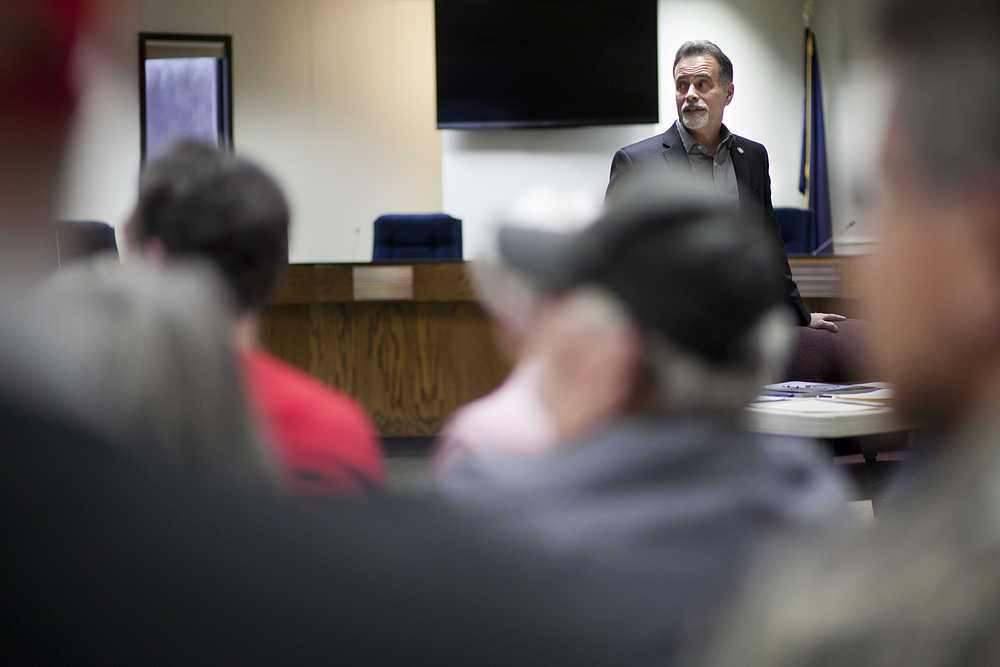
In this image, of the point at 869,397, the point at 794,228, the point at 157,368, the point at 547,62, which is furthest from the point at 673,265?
the point at 547,62

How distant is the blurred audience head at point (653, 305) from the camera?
0.71 metres

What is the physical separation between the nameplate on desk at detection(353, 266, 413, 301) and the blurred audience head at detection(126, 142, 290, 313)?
406cm

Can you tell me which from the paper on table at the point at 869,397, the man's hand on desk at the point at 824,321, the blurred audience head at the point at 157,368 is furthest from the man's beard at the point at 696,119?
the blurred audience head at the point at 157,368

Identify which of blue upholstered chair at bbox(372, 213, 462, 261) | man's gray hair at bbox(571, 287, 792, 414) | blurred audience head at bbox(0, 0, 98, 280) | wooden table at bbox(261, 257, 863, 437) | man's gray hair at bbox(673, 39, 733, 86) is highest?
man's gray hair at bbox(673, 39, 733, 86)

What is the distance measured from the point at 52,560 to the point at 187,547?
0.25 feet

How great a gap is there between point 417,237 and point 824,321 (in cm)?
350

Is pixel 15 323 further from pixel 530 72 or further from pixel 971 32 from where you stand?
pixel 530 72

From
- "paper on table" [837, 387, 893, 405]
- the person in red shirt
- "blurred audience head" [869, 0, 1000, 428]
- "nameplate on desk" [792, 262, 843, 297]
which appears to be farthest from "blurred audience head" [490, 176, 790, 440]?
"nameplate on desk" [792, 262, 843, 297]

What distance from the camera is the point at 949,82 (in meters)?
0.65

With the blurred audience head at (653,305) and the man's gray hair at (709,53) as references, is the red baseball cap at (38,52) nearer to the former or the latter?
the blurred audience head at (653,305)

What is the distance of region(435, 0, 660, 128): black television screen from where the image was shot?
7246 mm

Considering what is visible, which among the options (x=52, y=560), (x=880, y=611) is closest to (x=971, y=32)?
(x=880, y=611)

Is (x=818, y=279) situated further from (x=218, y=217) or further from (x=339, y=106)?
(x=339, y=106)

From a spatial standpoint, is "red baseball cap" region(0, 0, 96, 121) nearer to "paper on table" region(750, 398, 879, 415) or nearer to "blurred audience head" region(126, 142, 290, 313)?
"blurred audience head" region(126, 142, 290, 313)
